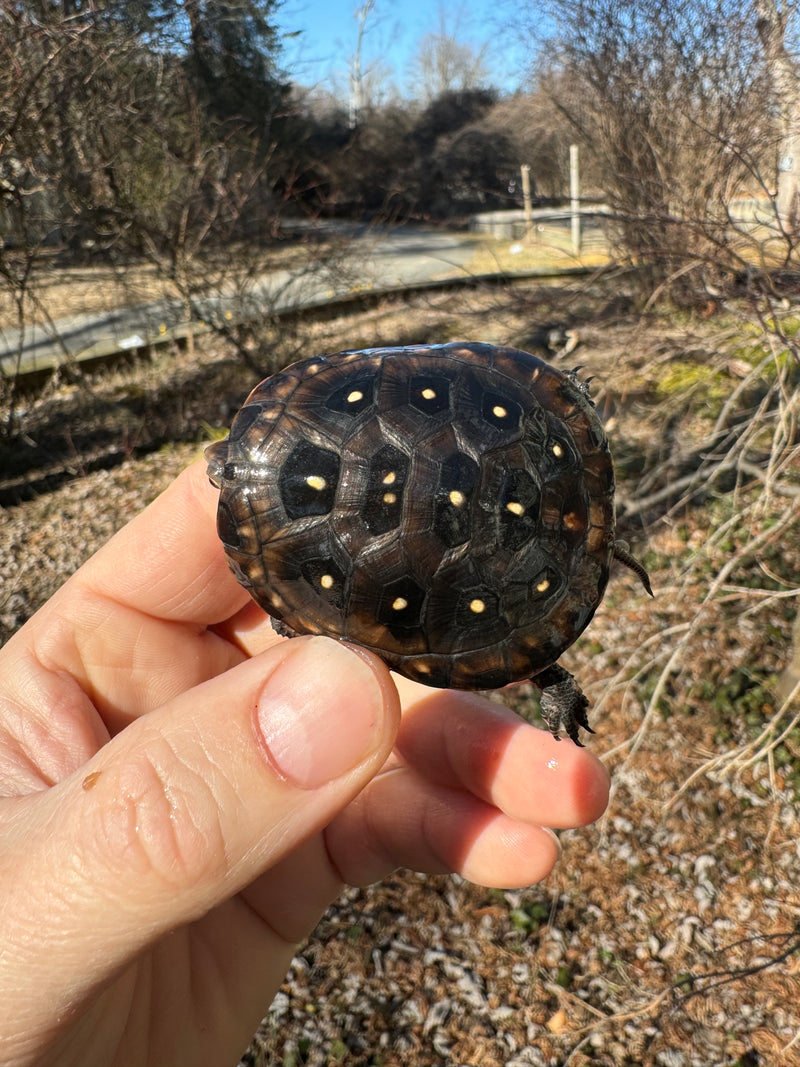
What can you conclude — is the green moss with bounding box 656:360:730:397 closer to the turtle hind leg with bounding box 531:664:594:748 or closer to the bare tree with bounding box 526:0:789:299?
the bare tree with bounding box 526:0:789:299

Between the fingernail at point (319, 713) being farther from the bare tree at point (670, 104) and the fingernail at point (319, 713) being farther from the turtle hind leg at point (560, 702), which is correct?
the bare tree at point (670, 104)

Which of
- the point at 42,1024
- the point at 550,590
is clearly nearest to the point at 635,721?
the point at 550,590

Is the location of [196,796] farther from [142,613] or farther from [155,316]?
[155,316]

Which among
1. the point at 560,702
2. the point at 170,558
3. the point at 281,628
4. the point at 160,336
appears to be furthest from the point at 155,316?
the point at 560,702

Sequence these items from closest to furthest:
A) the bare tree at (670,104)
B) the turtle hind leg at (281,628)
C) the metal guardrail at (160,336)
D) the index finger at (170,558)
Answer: the turtle hind leg at (281,628), the index finger at (170,558), the bare tree at (670,104), the metal guardrail at (160,336)

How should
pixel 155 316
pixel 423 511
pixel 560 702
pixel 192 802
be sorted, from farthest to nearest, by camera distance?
pixel 155 316 < pixel 560 702 < pixel 423 511 < pixel 192 802

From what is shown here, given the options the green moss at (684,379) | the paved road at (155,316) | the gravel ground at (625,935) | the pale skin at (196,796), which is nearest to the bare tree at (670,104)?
the green moss at (684,379)

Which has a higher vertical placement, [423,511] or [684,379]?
[423,511]

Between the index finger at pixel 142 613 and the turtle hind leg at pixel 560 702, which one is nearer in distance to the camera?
the turtle hind leg at pixel 560 702
